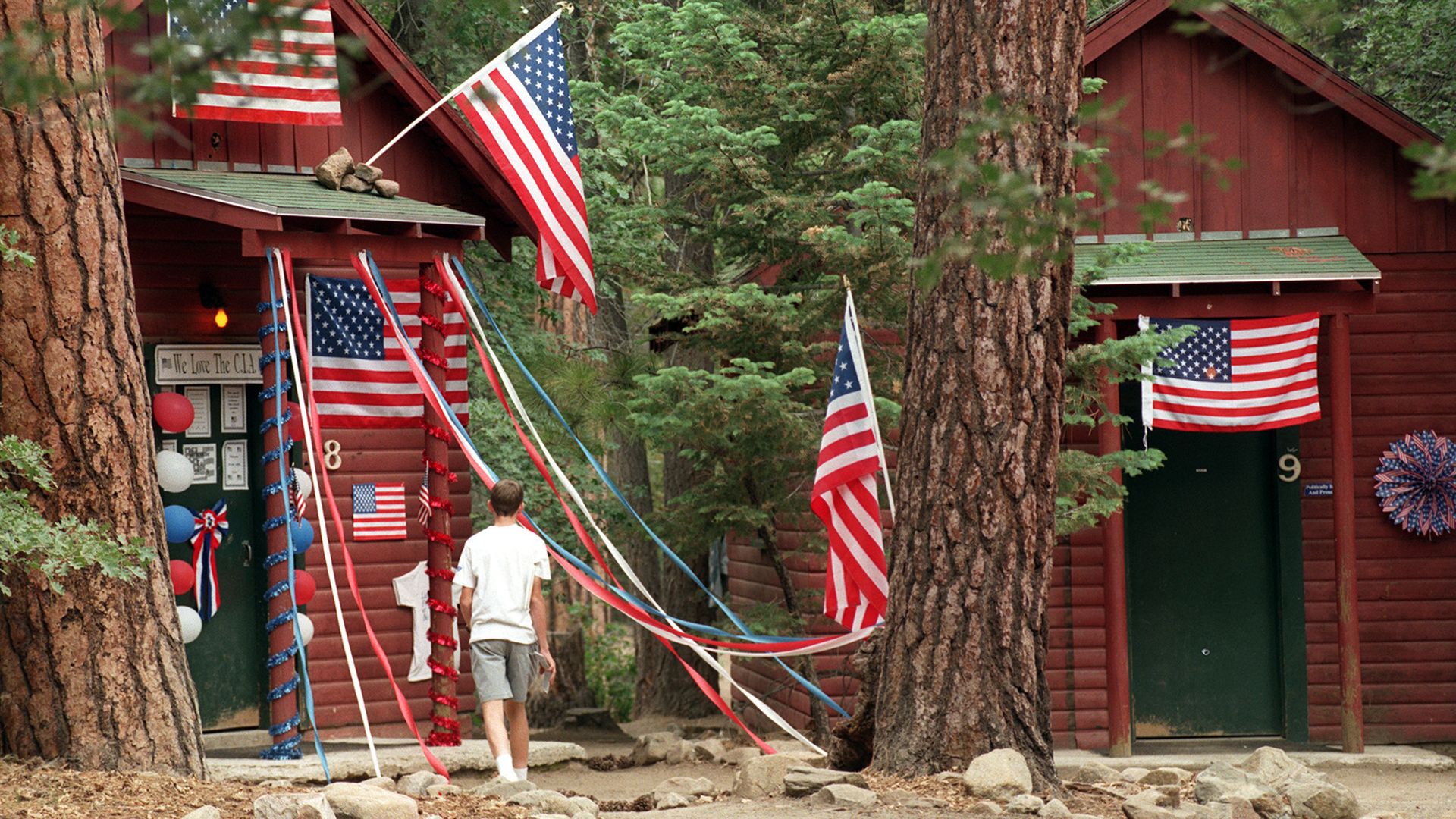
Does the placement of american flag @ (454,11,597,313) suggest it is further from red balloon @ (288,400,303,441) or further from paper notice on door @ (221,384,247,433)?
paper notice on door @ (221,384,247,433)

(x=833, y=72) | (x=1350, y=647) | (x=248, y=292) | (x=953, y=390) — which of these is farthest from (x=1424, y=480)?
(x=248, y=292)

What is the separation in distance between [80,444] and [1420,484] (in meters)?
9.72

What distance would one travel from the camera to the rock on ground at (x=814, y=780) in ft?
22.7

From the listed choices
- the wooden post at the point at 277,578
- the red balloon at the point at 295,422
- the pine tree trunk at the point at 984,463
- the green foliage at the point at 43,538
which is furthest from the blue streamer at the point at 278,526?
the pine tree trunk at the point at 984,463

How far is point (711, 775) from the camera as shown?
10922 mm

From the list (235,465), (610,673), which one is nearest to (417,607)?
(235,465)

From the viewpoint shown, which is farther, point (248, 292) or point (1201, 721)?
point (1201, 721)

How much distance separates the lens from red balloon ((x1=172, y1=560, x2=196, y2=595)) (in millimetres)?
9078

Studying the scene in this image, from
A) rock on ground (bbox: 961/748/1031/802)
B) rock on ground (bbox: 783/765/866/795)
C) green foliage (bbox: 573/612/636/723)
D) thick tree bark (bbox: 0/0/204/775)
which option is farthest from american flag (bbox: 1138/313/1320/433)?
green foliage (bbox: 573/612/636/723)

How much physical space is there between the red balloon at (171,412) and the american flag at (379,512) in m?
1.79

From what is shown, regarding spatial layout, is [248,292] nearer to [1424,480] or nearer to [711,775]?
[711,775]

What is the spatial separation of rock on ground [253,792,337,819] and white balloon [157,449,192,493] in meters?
4.16

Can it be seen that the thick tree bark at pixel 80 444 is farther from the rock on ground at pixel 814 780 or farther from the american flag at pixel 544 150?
the american flag at pixel 544 150

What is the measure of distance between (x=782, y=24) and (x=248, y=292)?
14.1ft
